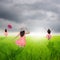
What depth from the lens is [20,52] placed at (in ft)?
11.1

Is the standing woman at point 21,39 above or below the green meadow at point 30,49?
above

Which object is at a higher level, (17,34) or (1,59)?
(17,34)

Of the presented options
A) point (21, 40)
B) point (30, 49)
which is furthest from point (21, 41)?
point (30, 49)

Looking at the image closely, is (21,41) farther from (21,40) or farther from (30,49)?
(30,49)

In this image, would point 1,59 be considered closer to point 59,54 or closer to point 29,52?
point 29,52

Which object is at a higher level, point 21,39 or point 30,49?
point 21,39

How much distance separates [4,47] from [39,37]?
385 mm

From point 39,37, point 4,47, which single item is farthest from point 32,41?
point 4,47

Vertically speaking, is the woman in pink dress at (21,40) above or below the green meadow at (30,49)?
above

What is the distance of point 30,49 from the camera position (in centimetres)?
340

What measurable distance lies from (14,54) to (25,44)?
155 millimetres

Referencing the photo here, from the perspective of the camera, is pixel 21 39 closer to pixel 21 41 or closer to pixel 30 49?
pixel 21 41

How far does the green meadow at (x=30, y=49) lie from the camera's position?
11.0 ft

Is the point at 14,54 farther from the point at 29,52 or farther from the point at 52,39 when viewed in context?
the point at 52,39
